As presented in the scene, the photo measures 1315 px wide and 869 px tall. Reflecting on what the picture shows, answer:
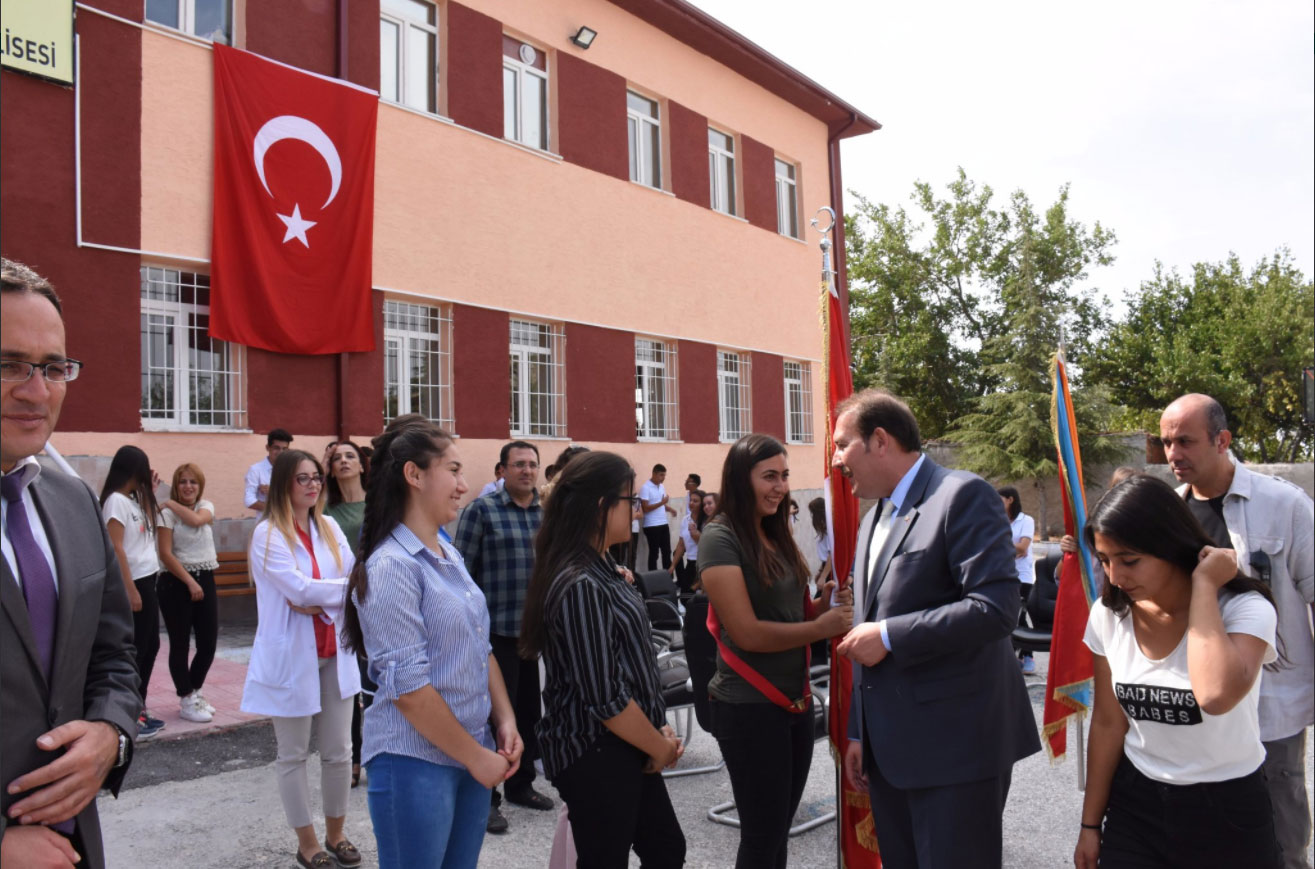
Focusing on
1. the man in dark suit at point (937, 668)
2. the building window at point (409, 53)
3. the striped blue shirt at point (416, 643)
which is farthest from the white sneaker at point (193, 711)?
the building window at point (409, 53)

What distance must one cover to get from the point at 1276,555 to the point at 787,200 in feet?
54.1

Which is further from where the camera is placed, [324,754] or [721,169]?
[721,169]

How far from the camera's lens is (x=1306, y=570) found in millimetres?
3402

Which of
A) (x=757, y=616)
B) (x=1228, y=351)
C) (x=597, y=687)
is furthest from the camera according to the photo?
(x=1228, y=351)

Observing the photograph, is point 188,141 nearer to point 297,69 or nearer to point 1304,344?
point 297,69

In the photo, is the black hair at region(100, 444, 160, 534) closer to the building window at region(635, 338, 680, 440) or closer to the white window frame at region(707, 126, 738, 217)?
the building window at region(635, 338, 680, 440)

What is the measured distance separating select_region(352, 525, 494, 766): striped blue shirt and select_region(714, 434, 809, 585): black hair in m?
1.03

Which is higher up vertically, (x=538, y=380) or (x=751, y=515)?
(x=538, y=380)

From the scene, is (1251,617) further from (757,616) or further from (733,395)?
(733,395)

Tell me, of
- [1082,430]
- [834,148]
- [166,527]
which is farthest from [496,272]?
[1082,430]

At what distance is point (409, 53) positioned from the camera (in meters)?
12.3

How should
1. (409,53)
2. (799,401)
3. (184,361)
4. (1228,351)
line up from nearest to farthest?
(184,361), (409,53), (799,401), (1228,351)

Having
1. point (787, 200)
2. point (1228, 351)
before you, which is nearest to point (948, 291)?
point (1228, 351)

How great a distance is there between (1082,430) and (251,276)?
90.5 ft
